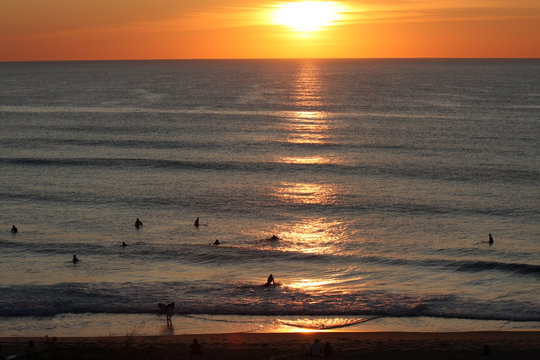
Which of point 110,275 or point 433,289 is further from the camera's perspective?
point 110,275

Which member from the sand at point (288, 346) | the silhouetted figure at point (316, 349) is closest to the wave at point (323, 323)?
the sand at point (288, 346)

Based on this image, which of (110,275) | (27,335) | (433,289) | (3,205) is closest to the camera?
(27,335)

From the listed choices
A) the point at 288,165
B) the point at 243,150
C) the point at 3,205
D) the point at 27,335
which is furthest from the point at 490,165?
the point at 27,335

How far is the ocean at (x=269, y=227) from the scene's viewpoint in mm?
29203

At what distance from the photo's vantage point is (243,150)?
76688 mm

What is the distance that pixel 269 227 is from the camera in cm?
4403

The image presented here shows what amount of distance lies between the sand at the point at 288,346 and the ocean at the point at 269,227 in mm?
1565

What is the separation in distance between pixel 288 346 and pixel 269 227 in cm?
1996

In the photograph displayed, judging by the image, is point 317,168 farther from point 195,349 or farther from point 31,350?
point 31,350

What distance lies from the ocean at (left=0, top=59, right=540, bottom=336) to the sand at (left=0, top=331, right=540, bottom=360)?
156cm

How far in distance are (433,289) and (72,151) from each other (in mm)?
55580

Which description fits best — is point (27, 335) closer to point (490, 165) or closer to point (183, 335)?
point (183, 335)

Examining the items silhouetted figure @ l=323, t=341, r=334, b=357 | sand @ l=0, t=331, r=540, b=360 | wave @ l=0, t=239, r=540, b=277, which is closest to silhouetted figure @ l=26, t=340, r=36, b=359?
sand @ l=0, t=331, r=540, b=360

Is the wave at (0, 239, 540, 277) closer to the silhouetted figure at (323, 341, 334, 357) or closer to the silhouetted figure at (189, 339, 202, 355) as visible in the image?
the silhouetted figure at (189, 339, 202, 355)
